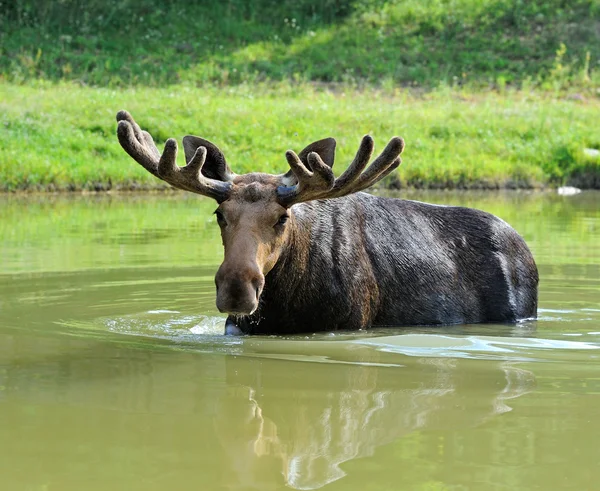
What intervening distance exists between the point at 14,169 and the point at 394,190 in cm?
730

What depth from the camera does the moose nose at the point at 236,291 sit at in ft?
21.7

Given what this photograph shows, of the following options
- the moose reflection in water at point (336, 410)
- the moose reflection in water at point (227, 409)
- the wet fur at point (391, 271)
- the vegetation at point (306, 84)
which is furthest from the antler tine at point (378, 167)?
the vegetation at point (306, 84)

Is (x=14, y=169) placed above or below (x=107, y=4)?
below

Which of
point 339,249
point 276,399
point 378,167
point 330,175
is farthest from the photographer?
point 339,249

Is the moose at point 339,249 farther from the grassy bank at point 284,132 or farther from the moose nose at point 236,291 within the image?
the grassy bank at point 284,132

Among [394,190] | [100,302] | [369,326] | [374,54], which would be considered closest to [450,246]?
[369,326]

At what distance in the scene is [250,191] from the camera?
730 cm

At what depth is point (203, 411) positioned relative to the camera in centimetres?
526

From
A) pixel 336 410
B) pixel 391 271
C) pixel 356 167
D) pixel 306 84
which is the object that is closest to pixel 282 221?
pixel 356 167

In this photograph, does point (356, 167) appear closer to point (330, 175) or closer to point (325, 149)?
point (330, 175)

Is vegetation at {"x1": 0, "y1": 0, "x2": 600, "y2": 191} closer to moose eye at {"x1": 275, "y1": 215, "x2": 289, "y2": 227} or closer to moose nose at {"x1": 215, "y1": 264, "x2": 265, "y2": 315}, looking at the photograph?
moose eye at {"x1": 275, "y1": 215, "x2": 289, "y2": 227}

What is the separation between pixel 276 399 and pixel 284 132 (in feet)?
68.0

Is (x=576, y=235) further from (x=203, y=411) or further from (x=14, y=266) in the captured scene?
(x=203, y=411)

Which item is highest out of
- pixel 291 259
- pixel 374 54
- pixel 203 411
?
pixel 374 54
